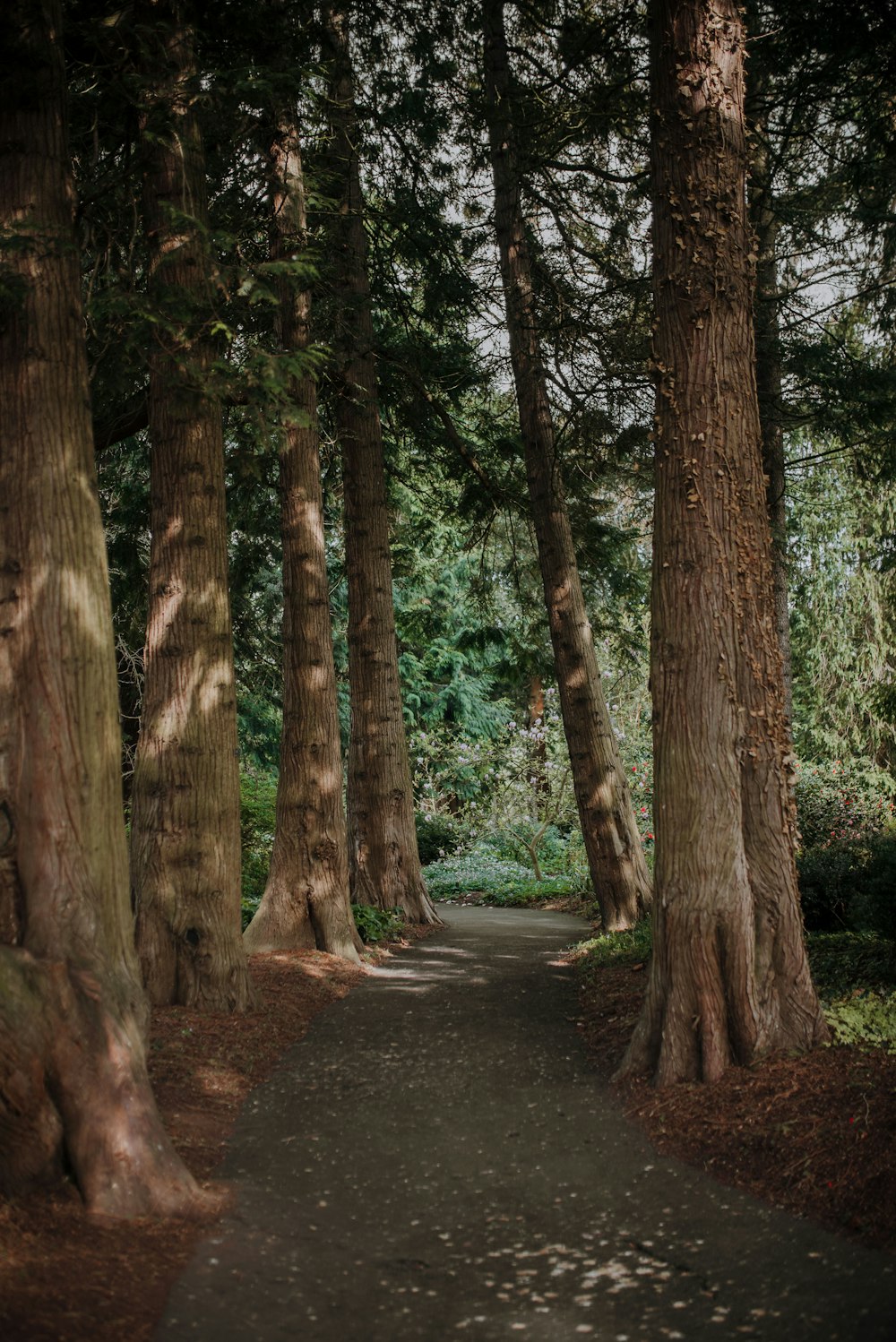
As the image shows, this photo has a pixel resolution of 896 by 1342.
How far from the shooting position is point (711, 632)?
6.12m

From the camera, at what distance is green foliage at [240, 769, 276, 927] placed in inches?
625

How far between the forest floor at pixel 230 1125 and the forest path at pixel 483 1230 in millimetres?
128

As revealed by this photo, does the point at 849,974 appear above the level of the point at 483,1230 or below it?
above

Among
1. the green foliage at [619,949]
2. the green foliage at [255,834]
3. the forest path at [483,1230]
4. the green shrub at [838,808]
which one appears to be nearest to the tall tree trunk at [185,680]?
the forest path at [483,1230]

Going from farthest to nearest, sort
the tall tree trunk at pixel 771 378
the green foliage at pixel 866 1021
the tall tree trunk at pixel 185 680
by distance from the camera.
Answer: the tall tree trunk at pixel 771 378 < the tall tree trunk at pixel 185 680 < the green foliage at pixel 866 1021

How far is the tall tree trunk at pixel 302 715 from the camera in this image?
1012 cm

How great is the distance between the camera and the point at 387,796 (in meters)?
13.0

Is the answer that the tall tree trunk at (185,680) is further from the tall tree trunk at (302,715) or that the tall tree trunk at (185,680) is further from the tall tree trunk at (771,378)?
the tall tree trunk at (771,378)

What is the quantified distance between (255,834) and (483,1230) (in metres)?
13.4

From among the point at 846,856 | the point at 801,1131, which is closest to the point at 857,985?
the point at 801,1131

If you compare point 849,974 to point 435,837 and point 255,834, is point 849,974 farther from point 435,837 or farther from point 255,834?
point 435,837

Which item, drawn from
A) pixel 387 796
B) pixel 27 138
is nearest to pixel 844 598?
pixel 387 796

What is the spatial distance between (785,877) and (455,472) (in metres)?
8.92

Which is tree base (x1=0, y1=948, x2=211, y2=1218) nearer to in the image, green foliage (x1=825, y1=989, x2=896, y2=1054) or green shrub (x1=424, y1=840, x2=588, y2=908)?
green foliage (x1=825, y1=989, x2=896, y2=1054)
